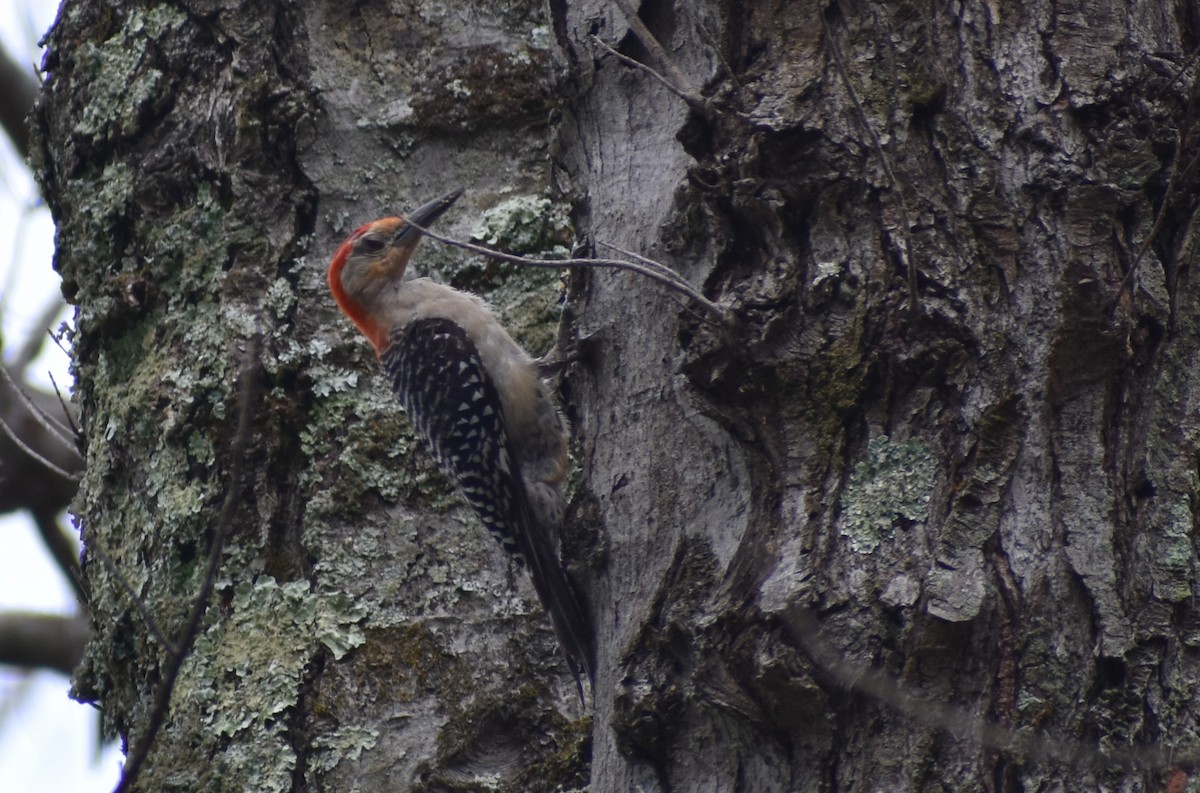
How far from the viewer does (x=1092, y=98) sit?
8.14 feet

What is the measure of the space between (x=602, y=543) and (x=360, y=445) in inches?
60.2

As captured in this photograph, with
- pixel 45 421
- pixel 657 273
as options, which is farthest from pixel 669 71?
pixel 45 421

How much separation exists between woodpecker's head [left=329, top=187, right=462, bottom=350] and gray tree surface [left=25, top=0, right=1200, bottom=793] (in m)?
0.53

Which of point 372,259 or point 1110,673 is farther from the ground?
point 372,259

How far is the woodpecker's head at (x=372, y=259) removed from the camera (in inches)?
166

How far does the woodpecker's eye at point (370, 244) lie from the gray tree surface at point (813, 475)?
0.79 metres

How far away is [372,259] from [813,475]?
8.72 ft

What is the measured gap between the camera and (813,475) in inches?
95.6

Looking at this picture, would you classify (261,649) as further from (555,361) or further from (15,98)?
(15,98)

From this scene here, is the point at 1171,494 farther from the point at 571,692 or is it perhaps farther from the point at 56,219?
the point at 56,219

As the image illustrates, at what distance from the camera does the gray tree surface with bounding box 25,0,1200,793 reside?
2.21m

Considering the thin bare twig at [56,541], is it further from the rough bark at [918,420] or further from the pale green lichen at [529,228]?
the rough bark at [918,420]

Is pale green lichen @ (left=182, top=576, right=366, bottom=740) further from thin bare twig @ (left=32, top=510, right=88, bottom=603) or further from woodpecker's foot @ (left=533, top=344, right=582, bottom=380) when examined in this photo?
thin bare twig @ (left=32, top=510, right=88, bottom=603)

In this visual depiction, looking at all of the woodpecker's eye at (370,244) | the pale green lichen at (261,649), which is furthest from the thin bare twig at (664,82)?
the pale green lichen at (261,649)
